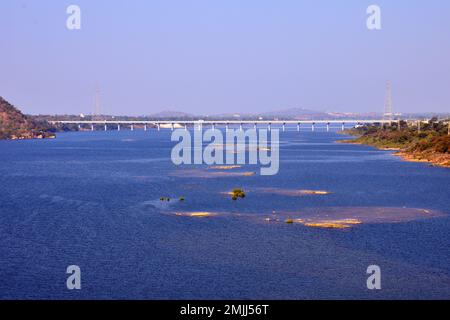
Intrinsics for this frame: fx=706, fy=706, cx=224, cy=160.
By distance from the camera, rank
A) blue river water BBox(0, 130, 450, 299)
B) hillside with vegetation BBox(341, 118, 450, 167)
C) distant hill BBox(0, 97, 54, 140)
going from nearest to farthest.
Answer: blue river water BBox(0, 130, 450, 299) < hillside with vegetation BBox(341, 118, 450, 167) < distant hill BBox(0, 97, 54, 140)

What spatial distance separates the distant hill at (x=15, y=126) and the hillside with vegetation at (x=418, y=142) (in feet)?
199

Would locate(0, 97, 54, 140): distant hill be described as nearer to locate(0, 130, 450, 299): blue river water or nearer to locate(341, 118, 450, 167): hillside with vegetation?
locate(341, 118, 450, 167): hillside with vegetation

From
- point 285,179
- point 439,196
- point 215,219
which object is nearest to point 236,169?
point 285,179

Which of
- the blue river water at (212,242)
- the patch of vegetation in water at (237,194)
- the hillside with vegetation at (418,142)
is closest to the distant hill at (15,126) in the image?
the hillside with vegetation at (418,142)

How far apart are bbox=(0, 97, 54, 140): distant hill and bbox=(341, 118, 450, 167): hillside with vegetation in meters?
60.7

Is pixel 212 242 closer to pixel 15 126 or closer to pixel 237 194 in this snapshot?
pixel 237 194

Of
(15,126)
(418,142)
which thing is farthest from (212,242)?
(15,126)

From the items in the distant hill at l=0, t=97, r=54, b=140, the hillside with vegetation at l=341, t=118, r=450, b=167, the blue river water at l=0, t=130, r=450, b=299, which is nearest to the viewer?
the blue river water at l=0, t=130, r=450, b=299

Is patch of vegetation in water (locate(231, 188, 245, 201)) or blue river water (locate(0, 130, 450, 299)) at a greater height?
patch of vegetation in water (locate(231, 188, 245, 201))

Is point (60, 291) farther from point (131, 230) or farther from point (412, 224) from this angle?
point (412, 224)

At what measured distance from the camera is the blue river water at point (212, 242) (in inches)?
781

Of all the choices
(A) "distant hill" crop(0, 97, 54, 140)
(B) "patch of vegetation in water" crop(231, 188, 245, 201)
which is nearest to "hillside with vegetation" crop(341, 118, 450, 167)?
(B) "patch of vegetation in water" crop(231, 188, 245, 201)

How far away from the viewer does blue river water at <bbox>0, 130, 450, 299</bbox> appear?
65.1 feet
